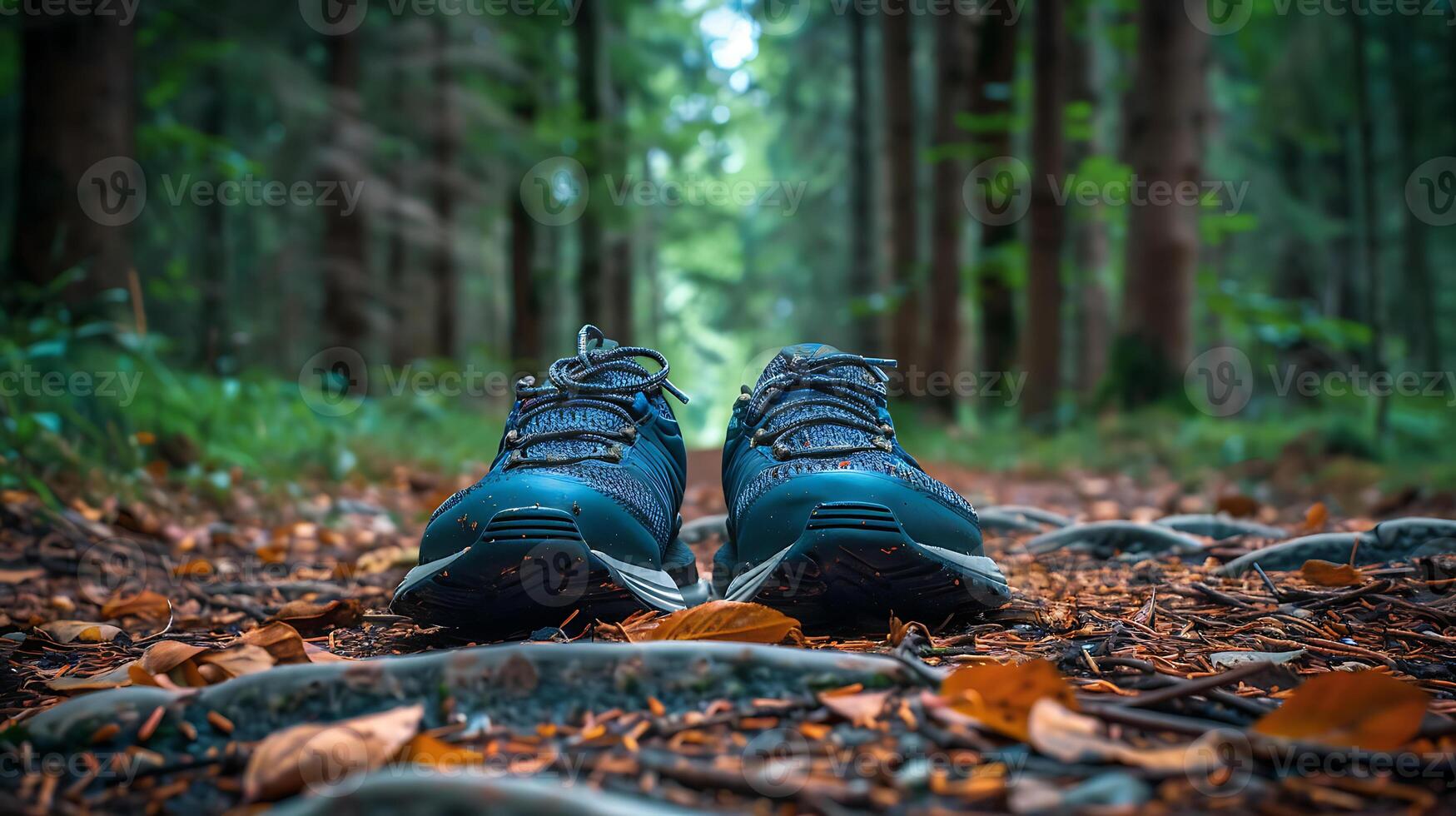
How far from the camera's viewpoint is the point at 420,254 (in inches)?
653

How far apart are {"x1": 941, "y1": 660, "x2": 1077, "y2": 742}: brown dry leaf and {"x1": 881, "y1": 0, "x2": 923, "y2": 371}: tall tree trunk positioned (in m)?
10.3

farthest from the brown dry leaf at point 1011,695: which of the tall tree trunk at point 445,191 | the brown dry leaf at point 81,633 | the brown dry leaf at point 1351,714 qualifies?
the tall tree trunk at point 445,191

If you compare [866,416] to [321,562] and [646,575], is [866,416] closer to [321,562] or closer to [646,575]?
[646,575]

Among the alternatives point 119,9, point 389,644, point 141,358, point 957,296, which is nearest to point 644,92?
point 957,296

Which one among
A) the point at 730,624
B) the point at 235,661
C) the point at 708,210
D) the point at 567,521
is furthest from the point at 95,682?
the point at 708,210

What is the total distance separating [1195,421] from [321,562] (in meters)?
5.78

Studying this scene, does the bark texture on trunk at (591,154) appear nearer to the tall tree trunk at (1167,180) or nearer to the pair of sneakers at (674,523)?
the tall tree trunk at (1167,180)

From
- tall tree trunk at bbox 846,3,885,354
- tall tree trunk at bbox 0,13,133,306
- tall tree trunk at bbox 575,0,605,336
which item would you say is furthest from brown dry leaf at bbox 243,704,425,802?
tall tree trunk at bbox 846,3,885,354

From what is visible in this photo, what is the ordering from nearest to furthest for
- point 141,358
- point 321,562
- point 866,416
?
Answer: point 866,416 → point 321,562 → point 141,358

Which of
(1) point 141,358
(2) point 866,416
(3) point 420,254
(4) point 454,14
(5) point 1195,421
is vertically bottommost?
(5) point 1195,421

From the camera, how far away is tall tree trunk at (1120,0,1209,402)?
6.74 meters

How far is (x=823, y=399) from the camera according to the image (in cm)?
208

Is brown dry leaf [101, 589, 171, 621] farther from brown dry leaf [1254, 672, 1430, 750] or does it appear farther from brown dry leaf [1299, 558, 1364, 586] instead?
brown dry leaf [1299, 558, 1364, 586]

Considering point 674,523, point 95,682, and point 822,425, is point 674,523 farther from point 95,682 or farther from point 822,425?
point 95,682
